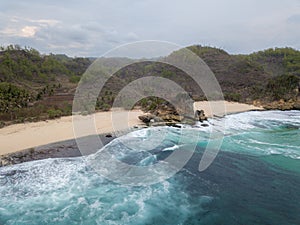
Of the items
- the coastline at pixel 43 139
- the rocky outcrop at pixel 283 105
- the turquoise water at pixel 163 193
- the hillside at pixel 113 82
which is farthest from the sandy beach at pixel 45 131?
the rocky outcrop at pixel 283 105

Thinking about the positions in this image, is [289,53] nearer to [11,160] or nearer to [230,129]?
[230,129]

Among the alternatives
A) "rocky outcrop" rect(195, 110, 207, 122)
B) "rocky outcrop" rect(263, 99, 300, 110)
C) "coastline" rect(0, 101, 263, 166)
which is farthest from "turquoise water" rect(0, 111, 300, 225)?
"rocky outcrop" rect(263, 99, 300, 110)

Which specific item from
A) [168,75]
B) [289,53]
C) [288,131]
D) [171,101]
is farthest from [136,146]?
[289,53]

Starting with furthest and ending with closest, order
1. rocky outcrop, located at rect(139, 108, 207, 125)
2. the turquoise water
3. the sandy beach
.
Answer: rocky outcrop, located at rect(139, 108, 207, 125) → the sandy beach → the turquoise water

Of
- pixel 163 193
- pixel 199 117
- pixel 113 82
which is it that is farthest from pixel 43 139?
pixel 113 82

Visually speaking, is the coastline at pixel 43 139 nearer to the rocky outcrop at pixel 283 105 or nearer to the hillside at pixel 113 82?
the hillside at pixel 113 82

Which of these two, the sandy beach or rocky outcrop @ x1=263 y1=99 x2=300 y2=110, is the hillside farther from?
the sandy beach
